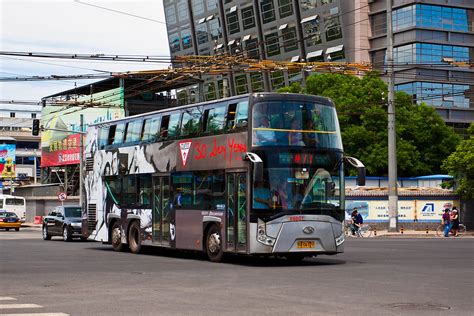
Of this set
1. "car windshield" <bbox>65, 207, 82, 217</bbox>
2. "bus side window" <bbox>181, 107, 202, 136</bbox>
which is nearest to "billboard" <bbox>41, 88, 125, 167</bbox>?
"car windshield" <bbox>65, 207, 82, 217</bbox>

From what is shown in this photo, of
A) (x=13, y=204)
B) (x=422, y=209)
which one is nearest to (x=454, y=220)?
(x=422, y=209)

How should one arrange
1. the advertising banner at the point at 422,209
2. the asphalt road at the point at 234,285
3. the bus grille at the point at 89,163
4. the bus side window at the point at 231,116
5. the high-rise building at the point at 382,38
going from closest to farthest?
the asphalt road at the point at 234,285 < the bus side window at the point at 231,116 < the bus grille at the point at 89,163 < the advertising banner at the point at 422,209 < the high-rise building at the point at 382,38

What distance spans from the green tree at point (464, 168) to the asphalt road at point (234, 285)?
80.5 feet

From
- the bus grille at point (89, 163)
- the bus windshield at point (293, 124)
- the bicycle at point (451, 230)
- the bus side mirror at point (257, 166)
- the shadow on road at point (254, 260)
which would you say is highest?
the bus windshield at point (293, 124)

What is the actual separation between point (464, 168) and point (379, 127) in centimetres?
1324

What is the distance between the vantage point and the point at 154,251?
2995 centimetres

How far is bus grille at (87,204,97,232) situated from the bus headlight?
1070 centimetres

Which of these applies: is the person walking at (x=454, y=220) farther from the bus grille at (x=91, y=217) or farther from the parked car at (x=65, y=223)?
the bus grille at (x=91, y=217)

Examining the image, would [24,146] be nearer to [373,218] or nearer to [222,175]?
[373,218]

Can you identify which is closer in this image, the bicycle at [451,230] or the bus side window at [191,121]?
the bus side window at [191,121]

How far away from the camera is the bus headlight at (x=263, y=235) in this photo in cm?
2211

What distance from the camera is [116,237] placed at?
29.9 meters

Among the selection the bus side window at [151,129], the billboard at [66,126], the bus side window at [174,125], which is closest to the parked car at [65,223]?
the bus side window at [151,129]

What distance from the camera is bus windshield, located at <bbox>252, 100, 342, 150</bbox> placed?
22.3 meters
